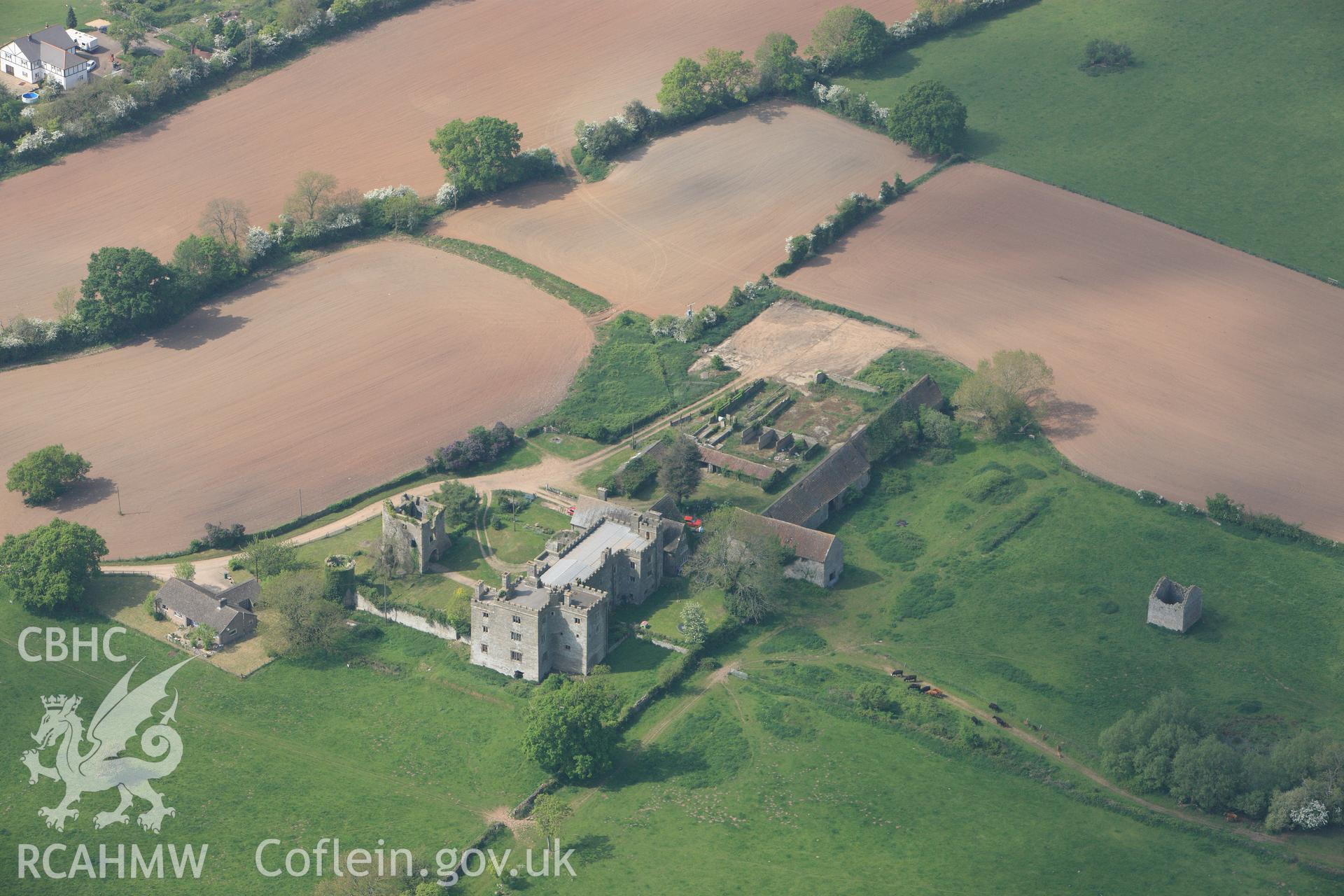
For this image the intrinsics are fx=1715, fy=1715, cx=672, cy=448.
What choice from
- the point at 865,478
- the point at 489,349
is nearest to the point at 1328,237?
the point at 865,478

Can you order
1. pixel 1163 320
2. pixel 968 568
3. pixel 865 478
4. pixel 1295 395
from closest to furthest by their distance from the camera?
pixel 968 568 < pixel 865 478 < pixel 1295 395 < pixel 1163 320

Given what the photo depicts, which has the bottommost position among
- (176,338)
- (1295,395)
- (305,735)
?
(1295,395)

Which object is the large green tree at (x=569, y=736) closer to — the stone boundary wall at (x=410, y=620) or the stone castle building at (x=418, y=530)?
the stone boundary wall at (x=410, y=620)

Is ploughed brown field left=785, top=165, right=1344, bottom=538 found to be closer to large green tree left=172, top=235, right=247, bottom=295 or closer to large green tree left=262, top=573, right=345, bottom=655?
large green tree left=172, top=235, right=247, bottom=295

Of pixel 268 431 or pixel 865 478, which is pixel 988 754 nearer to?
pixel 865 478

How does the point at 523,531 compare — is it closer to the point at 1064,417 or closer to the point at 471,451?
the point at 471,451

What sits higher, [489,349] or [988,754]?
[489,349]

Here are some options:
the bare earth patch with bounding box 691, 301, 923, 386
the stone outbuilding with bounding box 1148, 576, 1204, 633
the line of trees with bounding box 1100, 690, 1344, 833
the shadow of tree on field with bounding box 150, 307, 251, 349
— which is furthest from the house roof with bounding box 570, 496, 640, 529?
the shadow of tree on field with bounding box 150, 307, 251, 349

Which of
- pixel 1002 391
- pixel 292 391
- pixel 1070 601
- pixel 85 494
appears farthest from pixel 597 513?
pixel 85 494
